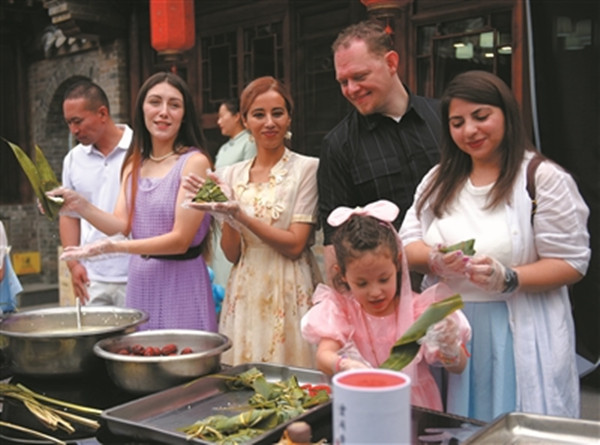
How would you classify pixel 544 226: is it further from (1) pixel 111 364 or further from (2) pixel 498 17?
(2) pixel 498 17

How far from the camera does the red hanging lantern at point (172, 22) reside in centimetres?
514

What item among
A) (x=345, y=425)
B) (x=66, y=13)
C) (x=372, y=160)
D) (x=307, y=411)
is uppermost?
(x=66, y=13)

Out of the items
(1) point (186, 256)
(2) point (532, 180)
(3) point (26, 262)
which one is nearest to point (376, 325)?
(2) point (532, 180)

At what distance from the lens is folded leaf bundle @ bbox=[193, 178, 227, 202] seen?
2631mm

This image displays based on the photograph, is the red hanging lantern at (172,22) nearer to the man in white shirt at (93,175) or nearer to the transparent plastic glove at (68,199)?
the man in white shirt at (93,175)

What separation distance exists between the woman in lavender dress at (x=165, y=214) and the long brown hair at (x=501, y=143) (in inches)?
41.1

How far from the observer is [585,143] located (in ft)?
13.7

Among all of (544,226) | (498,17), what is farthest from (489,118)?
(498,17)

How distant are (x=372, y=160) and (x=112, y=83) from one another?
5.55 meters

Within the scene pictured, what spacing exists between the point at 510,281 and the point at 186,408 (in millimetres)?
1011

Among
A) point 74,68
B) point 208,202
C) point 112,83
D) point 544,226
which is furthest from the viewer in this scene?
point 74,68

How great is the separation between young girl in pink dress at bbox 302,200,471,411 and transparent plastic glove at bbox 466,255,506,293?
0.36ft

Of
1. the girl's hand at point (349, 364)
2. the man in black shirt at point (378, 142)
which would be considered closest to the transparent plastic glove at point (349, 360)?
the girl's hand at point (349, 364)

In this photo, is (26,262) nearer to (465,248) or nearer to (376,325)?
(376,325)
